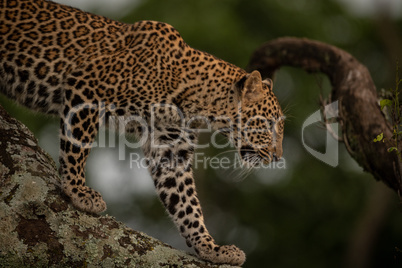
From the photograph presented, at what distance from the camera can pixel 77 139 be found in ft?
20.8

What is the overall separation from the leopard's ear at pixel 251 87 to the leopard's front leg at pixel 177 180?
2.68 feet

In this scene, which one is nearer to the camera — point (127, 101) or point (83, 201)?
point (83, 201)

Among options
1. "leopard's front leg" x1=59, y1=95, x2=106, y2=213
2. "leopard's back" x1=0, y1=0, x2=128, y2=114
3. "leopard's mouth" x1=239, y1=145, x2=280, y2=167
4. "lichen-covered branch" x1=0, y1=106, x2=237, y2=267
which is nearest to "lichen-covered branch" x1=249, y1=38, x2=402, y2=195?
"leopard's mouth" x1=239, y1=145, x2=280, y2=167

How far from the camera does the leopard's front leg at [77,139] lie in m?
6.23

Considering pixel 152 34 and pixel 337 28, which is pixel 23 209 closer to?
pixel 152 34

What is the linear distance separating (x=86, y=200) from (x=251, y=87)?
7.55 ft

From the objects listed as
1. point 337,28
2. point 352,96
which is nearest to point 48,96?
point 352,96

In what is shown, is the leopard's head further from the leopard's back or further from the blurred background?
the blurred background

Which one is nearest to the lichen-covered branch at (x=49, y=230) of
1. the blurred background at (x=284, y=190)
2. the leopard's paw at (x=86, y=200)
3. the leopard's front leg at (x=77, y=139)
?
the leopard's paw at (x=86, y=200)

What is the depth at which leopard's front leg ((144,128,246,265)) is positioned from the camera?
7.07m

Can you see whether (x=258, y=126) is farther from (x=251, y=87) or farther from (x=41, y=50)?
(x=41, y=50)

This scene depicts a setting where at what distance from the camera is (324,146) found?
790 inches

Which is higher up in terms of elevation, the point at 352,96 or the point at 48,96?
the point at 352,96

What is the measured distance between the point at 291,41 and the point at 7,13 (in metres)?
3.47
